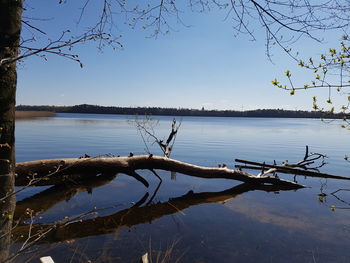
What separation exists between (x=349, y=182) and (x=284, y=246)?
10.2m

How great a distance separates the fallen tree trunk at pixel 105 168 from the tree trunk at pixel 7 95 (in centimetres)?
580

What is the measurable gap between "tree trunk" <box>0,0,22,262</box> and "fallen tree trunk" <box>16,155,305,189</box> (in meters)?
5.80

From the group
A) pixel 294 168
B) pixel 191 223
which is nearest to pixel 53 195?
pixel 191 223

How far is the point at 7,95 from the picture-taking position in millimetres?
2707

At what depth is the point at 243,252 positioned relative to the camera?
6.27 metres

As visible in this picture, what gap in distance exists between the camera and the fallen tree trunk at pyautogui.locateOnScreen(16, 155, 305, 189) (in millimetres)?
8859

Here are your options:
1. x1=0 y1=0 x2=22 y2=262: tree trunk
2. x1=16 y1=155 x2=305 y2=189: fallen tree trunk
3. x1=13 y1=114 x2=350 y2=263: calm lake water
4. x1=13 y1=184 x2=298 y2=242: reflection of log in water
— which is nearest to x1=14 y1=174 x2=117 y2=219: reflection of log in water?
x1=13 y1=114 x2=350 y2=263: calm lake water

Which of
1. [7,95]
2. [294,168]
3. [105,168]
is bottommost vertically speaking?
[294,168]

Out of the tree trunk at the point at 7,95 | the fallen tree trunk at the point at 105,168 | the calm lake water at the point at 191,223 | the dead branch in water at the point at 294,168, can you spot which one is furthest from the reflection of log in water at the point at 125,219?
the dead branch in water at the point at 294,168

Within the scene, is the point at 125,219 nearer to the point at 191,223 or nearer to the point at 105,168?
the point at 191,223

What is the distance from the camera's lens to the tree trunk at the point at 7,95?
8.58ft

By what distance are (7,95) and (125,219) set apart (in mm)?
6014

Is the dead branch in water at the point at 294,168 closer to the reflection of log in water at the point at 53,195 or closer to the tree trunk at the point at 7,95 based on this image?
the reflection of log in water at the point at 53,195

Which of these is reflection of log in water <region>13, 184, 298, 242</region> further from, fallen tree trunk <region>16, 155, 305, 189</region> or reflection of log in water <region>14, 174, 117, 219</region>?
reflection of log in water <region>14, 174, 117, 219</region>
